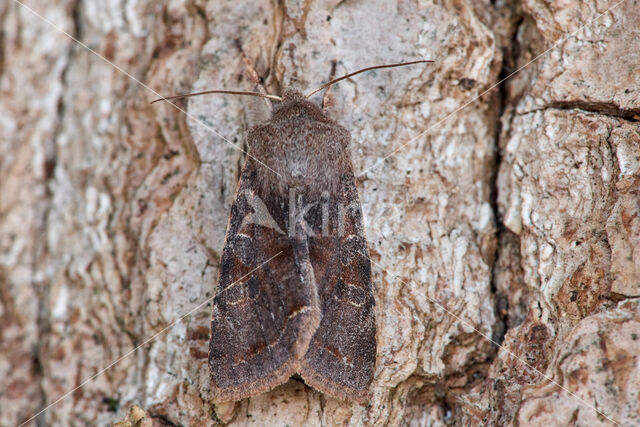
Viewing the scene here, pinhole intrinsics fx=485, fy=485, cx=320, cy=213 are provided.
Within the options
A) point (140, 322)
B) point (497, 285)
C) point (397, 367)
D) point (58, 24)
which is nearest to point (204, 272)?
point (140, 322)

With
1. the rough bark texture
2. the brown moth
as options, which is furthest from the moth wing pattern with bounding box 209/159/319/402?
the rough bark texture

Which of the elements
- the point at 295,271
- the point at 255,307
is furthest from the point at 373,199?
the point at 255,307

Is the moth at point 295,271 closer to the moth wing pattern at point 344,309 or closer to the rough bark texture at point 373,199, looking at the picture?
the moth wing pattern at point 344,309

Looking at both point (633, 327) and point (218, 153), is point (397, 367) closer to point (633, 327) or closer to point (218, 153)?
point (633, 327)

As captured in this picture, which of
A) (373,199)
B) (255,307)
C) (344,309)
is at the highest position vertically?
(373,199)

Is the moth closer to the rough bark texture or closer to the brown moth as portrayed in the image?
the brown moth

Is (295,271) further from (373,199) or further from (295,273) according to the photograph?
(373,199)

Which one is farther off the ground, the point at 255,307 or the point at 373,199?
the point at 373,199

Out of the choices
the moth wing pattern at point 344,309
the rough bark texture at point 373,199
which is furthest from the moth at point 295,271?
the rough bark texture at point 373,199
